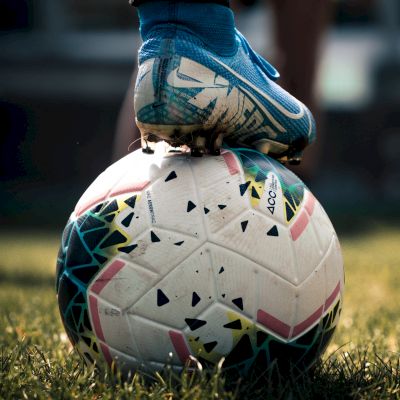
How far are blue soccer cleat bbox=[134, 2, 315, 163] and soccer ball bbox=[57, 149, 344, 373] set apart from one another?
0.09 metres

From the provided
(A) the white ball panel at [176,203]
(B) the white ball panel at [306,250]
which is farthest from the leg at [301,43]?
(A) the white ball panel at [176,203]

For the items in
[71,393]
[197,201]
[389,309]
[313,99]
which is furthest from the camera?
[313,99]

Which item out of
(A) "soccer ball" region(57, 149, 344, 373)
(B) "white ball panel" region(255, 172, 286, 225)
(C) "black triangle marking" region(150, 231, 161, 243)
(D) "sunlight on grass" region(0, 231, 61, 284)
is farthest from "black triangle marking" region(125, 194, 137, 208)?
(D) "sunlight on grass" region(0, 231, 61, 284)

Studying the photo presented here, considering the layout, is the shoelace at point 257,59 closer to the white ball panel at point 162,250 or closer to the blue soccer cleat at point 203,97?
the blue soccer cleat at point 203,97

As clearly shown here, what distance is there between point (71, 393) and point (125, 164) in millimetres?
666

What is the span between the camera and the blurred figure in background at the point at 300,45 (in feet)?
15.1

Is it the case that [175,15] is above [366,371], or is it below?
above

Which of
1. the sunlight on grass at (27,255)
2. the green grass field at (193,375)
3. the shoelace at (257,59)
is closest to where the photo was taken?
the green grass field at (193,375)

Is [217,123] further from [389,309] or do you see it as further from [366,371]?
[389,309]

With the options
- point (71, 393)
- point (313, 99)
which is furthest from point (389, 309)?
point (71, 393)

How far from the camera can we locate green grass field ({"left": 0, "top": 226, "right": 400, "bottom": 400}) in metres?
2.08

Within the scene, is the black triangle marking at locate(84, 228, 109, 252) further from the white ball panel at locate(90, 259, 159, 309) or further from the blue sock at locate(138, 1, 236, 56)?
the blue sock at locate(138, 1, 236, 56)

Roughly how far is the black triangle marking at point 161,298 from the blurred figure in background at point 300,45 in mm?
2449

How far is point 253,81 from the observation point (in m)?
2.35
